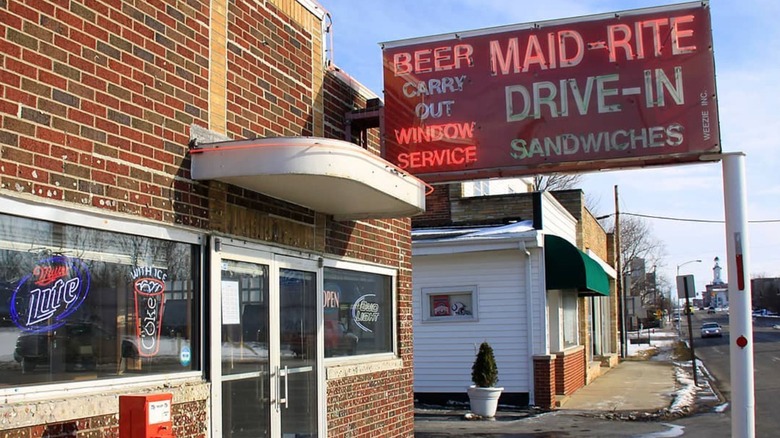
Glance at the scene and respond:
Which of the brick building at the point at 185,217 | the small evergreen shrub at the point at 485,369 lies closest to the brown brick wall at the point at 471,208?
the small evergreen shrub at the point at 485,369

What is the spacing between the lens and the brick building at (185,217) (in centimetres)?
450

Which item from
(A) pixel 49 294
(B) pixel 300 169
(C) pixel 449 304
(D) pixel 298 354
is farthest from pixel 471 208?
(A) pixel 49 294

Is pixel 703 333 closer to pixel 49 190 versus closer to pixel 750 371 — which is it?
pixel 750 371

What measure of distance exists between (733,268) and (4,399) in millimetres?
6720

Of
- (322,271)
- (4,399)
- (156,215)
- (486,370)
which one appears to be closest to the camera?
(4,399)

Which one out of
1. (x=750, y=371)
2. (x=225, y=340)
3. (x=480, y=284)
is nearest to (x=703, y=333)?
(x=480, y=284)

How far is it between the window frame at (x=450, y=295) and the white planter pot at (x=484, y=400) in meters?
2.39

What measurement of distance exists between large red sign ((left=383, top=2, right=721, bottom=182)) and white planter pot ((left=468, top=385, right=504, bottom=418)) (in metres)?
8.20

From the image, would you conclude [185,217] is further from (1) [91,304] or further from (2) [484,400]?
(2) [484,400]

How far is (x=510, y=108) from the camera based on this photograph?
8.08 metres

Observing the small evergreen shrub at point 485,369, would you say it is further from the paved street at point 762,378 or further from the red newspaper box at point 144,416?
the red newspaper box at point 144,416

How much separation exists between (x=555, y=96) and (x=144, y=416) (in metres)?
5.14

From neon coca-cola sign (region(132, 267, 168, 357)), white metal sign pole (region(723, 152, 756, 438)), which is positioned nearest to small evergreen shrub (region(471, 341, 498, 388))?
white metal sign pole (region(723, 152, 756, 438))

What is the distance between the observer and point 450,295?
1802 cm
